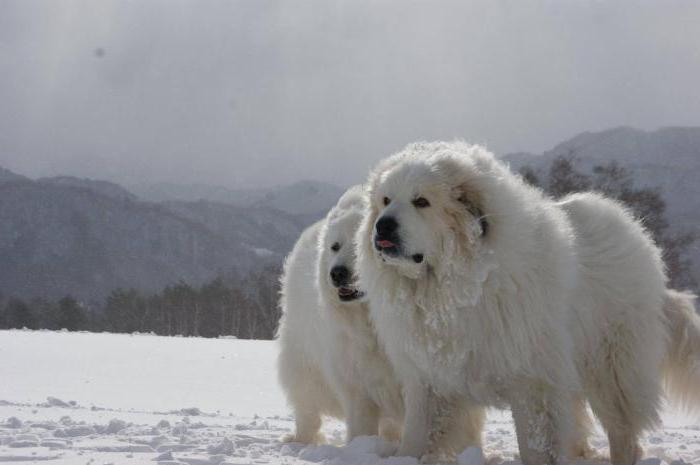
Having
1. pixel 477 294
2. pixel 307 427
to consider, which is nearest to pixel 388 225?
pixel 477 294

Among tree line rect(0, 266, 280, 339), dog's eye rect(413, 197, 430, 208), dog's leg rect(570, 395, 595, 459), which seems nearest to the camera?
dog's eye rect(413, 197, 430, 208)

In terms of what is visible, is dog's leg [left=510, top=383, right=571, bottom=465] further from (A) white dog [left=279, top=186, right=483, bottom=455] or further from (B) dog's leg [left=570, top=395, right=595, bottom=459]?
(B) dog's leg [left=570, top=395, right=595, bottom=459]

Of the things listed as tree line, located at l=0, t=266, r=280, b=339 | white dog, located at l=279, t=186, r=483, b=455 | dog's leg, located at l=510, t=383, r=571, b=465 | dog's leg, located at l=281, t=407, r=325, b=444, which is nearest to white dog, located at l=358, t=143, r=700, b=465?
dog's leg, located at l=510, t=383, r=571, b=465

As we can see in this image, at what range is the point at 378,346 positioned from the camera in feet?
19.0

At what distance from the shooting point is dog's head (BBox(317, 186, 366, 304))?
5.70 m

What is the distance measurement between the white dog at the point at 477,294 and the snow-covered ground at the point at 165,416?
0.44 m

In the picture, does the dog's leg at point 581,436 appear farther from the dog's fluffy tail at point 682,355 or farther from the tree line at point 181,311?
the tree line at point 181,311

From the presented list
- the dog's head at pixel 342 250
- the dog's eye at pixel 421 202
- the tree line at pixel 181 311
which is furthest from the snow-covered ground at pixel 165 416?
the tree line at pixel 181 311

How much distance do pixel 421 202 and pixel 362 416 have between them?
194 centimetres

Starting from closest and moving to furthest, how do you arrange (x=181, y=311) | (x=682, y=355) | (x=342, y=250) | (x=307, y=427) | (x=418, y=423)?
(x=418, y=423) < (x=342, y=250) < (x=682, y=355) < (x=307, y=427) < (x=181, y=311)

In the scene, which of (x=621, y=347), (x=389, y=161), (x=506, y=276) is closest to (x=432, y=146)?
(x=389, y=161)

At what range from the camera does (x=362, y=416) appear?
5934 millimetres

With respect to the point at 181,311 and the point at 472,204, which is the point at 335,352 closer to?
the point at 472,204

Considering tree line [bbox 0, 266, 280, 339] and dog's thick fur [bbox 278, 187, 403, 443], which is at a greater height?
tree line [bbox 0, 266, 280, 339]
